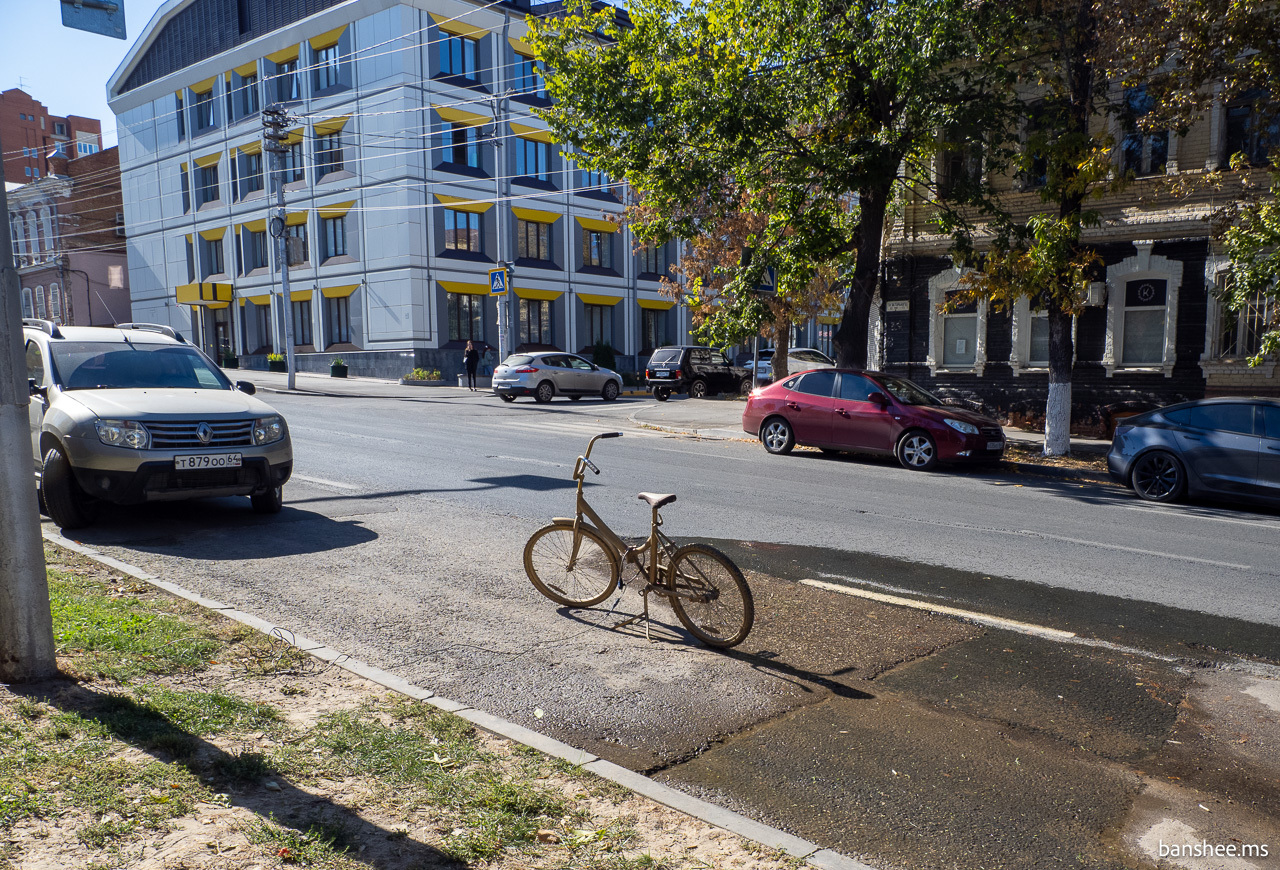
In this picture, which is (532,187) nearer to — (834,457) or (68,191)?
(834,457)

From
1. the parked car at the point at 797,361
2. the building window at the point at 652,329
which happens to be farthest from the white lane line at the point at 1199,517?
the building window at the point at 652,329

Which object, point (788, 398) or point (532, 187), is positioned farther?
point (532, 187)

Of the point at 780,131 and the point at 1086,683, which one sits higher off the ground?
the point at 780,131

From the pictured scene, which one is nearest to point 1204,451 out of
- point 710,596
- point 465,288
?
point 710,596

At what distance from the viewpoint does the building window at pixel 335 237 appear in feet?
124

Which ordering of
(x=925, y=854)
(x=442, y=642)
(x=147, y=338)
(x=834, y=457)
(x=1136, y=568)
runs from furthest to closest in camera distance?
(x=834, y=457), (x=147, y=338), (x=1136, y=568), (x=442, y=642), (x=925, y=854)

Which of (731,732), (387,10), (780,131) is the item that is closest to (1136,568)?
(731,732)

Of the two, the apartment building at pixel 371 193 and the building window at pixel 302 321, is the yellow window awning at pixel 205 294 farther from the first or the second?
the building window at pixel 302 321

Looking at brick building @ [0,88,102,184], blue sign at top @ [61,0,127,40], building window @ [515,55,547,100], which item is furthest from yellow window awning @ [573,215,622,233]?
brick building @ [0,88,102,184]

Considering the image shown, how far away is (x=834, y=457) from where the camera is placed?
1580 cm

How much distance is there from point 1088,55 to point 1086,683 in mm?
12571

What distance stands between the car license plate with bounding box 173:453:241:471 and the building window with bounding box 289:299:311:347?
3349 cm

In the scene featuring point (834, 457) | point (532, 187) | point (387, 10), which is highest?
point (387, 10)

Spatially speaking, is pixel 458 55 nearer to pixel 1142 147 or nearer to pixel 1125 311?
pixel 1142 147
